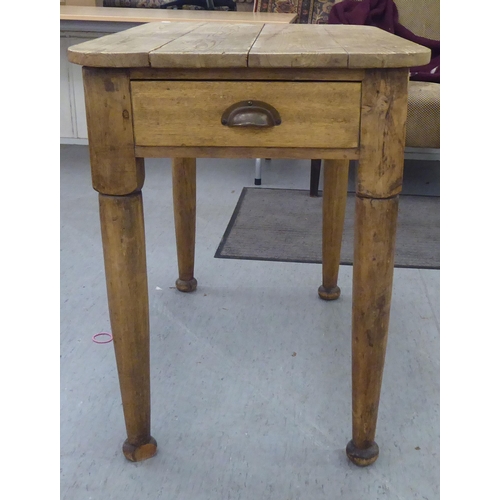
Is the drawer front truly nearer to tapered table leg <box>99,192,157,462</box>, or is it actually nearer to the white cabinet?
tapered table leg <box>99,192,157,462</box>

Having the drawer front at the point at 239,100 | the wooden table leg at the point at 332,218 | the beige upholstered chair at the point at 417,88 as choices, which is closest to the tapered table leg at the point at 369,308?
the drawer front at the point at 239,100

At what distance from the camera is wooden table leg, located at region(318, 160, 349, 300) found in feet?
4.71

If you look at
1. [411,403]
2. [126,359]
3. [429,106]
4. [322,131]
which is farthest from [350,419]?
[429,106]

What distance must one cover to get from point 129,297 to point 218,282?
0.72m

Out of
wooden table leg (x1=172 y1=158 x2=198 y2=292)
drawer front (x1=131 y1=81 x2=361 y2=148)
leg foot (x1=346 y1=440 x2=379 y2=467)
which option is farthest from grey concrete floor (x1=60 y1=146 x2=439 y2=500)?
drawer front (x1=131 y1=81 x2=361 y2=148)

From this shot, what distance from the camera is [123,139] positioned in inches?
34.6

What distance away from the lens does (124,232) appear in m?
0.93

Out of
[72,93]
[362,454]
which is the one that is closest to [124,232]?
[362,454]

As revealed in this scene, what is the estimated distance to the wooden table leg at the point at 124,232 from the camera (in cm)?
86

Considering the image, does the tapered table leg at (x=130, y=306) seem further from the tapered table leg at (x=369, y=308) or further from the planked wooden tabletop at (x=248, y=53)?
the tapered table leg at (x=369, y=308)

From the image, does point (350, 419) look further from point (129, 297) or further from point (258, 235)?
point (258, 235)

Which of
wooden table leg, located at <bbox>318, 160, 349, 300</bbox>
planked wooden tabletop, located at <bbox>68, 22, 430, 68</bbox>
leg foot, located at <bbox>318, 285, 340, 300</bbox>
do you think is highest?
planked wooden tabletop, located at <bbox>68, 22, 430, 68</bbox>

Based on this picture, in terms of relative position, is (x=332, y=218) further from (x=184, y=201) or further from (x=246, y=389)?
(x=246, y=389)

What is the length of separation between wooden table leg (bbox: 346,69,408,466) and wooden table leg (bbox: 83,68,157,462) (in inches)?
13.1
